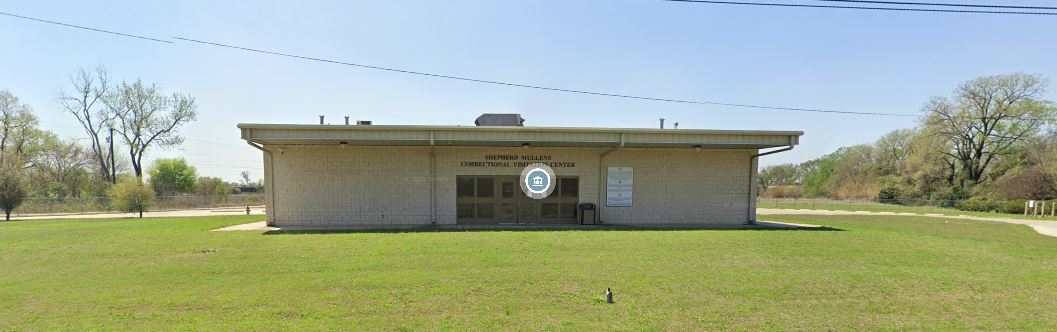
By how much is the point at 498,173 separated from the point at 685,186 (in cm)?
676

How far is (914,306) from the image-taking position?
14.8ft

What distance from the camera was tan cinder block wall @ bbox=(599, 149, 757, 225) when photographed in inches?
546

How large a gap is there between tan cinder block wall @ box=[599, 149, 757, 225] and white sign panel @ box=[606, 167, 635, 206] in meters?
0.18

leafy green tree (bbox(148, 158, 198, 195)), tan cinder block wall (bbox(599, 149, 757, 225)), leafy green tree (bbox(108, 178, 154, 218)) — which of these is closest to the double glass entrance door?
tan cinder block wall (bbox(599, 149, 757, 225))

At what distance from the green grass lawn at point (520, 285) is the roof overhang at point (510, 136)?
3770mm

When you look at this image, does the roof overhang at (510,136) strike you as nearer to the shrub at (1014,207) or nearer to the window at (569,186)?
the window at (569,186)

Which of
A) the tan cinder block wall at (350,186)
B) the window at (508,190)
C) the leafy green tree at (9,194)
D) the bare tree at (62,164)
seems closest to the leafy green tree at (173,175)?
the bare tree at (62,164)

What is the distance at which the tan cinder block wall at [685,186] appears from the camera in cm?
1388

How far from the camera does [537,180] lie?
13.6 m

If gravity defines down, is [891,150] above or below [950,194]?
above

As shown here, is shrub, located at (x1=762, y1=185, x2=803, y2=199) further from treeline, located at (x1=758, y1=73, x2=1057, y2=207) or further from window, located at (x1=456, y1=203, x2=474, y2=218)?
window, located at (x1=456, y1=203, x2=474, y2=218)

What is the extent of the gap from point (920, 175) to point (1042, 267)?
42489 mm

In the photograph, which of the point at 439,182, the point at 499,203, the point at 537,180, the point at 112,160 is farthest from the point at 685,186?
the point at 112,160

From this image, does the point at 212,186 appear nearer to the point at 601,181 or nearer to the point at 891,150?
the point at 601,181
